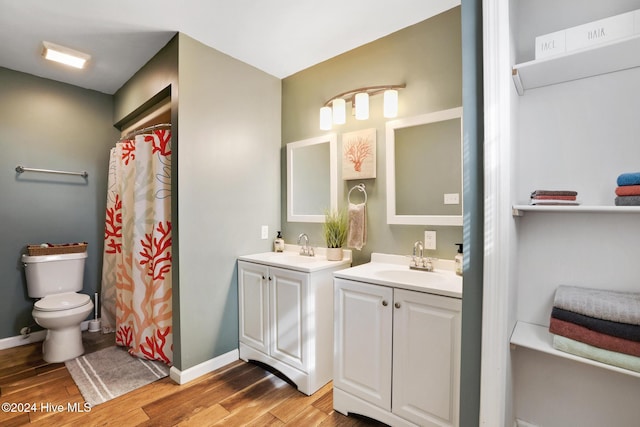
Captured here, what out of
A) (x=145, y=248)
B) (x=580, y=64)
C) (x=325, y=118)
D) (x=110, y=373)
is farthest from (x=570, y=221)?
(x=110, y=373)

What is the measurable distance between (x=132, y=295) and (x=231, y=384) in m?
1.17

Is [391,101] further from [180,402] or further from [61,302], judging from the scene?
[61,302]

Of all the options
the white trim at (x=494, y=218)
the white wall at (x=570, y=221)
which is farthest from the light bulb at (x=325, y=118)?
the white trim at (x=494, y=218)

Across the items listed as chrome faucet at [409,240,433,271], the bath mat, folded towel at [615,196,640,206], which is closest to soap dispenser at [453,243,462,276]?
chrome faucet at [409,240,433,271]

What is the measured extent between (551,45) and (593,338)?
1.11 m

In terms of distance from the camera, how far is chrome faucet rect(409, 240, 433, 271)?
1.92 meters

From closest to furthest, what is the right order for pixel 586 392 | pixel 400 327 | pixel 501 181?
pixel 501 181, pixel 586 392, pixel 400 327

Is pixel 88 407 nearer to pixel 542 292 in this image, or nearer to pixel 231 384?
pixel 231 384

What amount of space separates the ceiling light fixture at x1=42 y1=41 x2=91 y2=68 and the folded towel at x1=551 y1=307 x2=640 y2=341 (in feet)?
11.6

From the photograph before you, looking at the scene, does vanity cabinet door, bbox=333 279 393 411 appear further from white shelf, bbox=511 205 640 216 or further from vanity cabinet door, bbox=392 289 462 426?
white shelf, bbox=511 205 640 216

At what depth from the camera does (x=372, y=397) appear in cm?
169

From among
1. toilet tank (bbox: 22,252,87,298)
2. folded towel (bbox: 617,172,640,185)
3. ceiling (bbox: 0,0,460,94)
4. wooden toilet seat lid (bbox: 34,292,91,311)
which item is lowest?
wooden toilet seat lid (bbox: 34,292,91,311)

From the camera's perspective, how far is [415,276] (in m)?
1.85

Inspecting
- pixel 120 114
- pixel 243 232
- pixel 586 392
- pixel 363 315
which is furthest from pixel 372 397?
pixel 120 114
